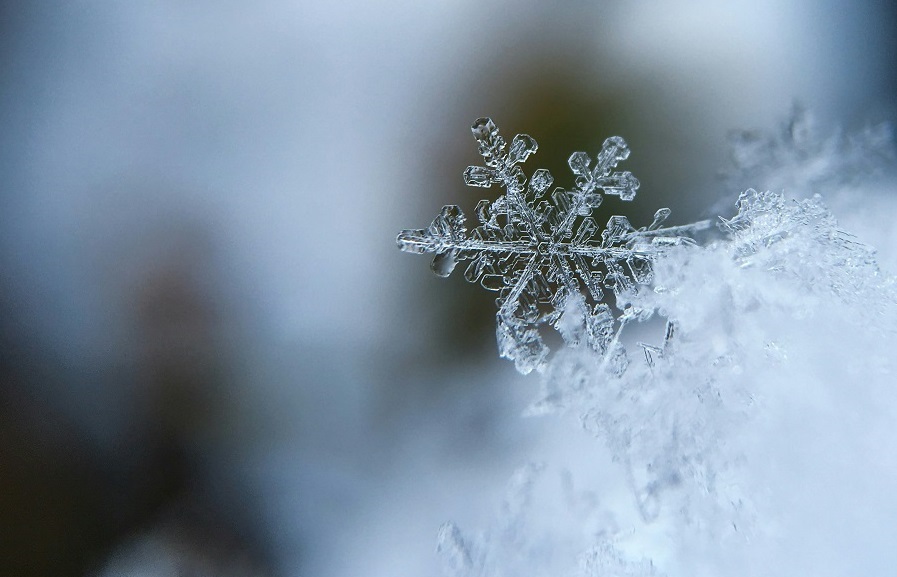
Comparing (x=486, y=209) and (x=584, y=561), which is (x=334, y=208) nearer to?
(x=486, y=209)

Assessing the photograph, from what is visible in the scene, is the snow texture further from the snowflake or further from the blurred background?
the blurred background

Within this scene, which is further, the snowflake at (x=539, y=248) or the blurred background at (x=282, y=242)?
the blurred background at (x=282, y=242)

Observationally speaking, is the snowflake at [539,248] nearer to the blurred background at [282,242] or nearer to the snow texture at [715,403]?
the snow texture at [715,403]

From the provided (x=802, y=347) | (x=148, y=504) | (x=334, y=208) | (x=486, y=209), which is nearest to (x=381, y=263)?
(x=334, y=208)

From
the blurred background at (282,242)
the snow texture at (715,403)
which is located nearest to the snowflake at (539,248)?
the snow texture at (715,403)

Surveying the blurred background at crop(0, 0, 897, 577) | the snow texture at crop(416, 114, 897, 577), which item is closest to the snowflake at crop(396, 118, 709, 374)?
the snow texture at crop(416, 114, 897, 577)

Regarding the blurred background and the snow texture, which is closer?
the snow texture
